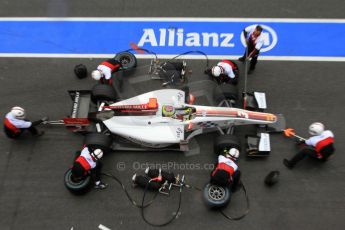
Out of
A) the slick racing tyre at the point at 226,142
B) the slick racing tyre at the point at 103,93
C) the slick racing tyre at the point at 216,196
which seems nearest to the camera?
the slick racing tyre at the point at 216,196

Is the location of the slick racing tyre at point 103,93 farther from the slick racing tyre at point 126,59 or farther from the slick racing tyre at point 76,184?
the slick racing tyre at point 76,184

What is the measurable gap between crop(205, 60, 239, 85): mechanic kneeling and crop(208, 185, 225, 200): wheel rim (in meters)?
2.84

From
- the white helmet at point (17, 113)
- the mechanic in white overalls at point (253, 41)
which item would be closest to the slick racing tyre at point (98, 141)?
the white helmet at point (17, 113)

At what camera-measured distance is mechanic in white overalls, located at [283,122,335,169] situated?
747cm

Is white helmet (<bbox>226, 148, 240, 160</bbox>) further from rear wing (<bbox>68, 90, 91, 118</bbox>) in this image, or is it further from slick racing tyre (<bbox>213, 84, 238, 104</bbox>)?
rear wing (<bbox>68, 90, 91, 118</bbox>)

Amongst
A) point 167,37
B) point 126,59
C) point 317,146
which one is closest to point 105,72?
point 126,59

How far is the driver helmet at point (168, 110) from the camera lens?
25.6 ft

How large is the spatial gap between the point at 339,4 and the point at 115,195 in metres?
9.10

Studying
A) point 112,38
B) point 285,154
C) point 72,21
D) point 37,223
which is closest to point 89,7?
point 72,21

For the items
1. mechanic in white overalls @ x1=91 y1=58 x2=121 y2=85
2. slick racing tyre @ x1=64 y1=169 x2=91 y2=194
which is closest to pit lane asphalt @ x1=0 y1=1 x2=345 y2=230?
slick racing tyre @ x1=64 y1=169 x2=91 y2=194

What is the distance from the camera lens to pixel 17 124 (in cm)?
796

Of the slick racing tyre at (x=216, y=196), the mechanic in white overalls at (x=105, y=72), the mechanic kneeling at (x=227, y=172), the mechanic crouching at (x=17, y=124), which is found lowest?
the slick racing tyre at (x=216, y=196)

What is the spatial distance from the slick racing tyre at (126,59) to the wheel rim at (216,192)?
4010 millimetres

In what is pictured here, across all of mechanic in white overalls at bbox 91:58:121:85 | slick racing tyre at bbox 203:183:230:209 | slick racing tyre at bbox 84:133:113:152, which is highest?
mechanic in white overalls at bbox 91:58:121:85
